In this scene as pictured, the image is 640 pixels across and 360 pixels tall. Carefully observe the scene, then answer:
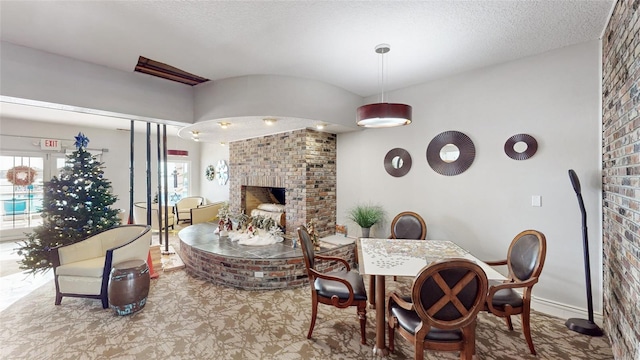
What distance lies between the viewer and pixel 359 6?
6.67 feet

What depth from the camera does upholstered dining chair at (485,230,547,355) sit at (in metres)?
2.04

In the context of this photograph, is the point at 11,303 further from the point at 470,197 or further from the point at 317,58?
the point at 470,197

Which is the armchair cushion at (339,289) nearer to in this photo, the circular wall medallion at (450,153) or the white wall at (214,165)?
the circular wall medallion at (450,153)

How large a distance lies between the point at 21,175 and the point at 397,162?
311 inches

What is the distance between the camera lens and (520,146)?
2.94 m

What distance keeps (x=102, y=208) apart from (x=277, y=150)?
2.71 m

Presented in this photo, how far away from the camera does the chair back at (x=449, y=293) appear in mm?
1500

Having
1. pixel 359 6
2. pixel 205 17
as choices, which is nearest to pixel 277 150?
pixel 205 17

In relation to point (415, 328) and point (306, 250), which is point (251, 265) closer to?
point (306, 250)

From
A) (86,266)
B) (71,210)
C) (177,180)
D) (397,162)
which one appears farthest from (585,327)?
(177,180)

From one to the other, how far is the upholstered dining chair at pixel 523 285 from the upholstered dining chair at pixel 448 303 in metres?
0.56

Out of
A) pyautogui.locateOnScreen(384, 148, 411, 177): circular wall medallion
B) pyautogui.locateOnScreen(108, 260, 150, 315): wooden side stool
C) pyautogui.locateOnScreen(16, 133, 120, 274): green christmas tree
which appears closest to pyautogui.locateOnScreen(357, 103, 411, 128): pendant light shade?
pyautogui.locateOnScreen(384, 148, 411, 177): circular wall medallion

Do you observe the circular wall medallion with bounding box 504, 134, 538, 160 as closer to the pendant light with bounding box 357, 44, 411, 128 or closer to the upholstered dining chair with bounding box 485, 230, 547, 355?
the upholstered dining chair with bounding box 485, 230, 547, 355

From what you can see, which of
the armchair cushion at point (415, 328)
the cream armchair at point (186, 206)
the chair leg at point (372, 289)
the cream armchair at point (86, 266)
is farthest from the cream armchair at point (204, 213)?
the armchair cushion at point (415, 328)
